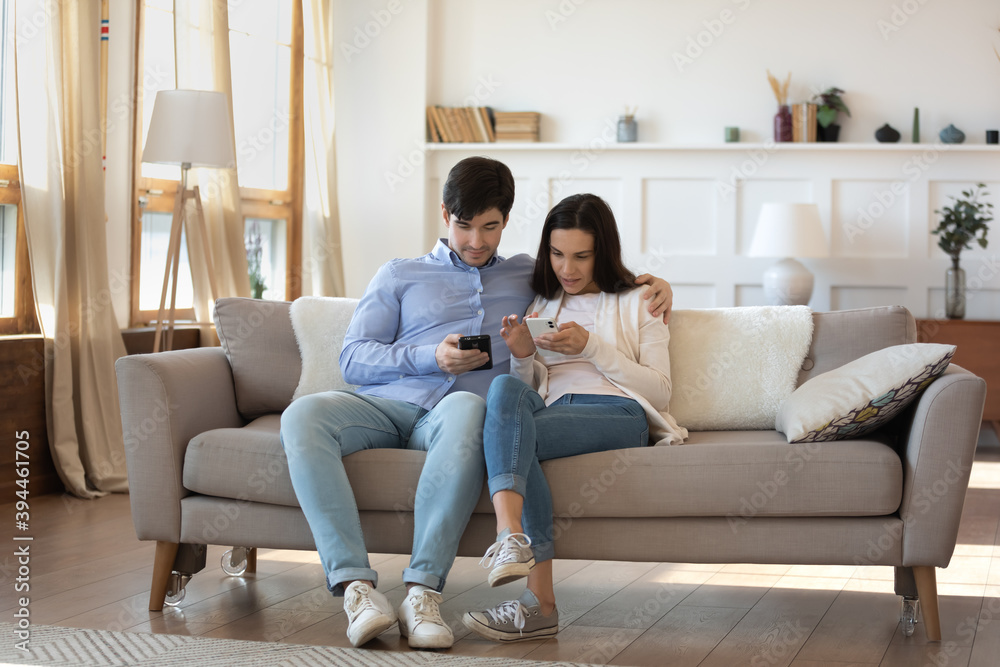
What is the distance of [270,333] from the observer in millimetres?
2732

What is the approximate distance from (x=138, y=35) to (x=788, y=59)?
10.6 ft

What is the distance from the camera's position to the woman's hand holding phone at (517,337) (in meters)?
2.32

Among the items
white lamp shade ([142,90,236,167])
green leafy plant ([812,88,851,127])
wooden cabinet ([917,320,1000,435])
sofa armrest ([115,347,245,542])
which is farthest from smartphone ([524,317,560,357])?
green leafy plant ([812,88,851,127])

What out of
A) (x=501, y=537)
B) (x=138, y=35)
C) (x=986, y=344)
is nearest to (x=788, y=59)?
(x=986, y=344)

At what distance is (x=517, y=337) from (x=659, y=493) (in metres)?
0.49

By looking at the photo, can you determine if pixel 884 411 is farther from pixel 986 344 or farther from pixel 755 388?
pixel 986 344

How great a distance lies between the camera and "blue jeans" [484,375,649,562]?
6.89 feet

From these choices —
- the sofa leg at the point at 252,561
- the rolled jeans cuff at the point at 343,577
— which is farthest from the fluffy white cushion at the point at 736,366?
the sofa leg at the point at 252,561

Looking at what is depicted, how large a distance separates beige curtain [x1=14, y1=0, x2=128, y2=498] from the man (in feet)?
5.36

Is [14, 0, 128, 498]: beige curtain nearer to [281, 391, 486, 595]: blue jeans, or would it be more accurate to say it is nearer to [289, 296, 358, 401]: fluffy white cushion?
[289, 296, 358, 401]: fluffy white cushion

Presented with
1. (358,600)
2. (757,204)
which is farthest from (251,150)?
(358,600)

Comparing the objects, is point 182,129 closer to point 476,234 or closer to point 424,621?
point 476,234

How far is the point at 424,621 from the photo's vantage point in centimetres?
202

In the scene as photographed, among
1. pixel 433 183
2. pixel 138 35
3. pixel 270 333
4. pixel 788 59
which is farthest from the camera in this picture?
pixel 433 183
